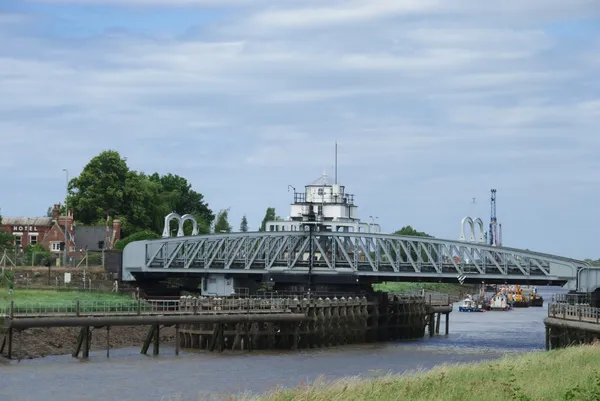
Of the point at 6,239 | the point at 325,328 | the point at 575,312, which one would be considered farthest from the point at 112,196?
the point at 575,312

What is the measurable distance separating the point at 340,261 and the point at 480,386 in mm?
Answer: 68454

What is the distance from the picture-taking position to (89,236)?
5876 inches

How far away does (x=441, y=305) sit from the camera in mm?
126250

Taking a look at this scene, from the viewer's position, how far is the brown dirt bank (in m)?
80.2

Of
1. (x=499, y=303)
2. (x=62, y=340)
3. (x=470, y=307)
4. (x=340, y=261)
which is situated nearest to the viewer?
(x=62, y=340)

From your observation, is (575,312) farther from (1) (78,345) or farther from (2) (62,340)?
(2) (62,340)

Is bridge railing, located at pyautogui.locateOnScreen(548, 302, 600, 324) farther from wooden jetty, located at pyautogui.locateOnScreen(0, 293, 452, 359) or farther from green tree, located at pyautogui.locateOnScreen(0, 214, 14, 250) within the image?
green tree, located at pyautogui.locateOnScreen(0, 214, 14, 250)

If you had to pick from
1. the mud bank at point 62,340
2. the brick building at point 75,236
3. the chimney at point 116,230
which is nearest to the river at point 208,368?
the mud bank at point 62,340

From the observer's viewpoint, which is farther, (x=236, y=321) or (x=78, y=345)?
(x=236, y=321)

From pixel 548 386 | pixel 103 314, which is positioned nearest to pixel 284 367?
pixel 103 314

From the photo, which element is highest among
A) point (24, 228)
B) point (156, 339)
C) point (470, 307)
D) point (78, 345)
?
point (24, 228)

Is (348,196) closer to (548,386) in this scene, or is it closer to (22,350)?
(22,350)

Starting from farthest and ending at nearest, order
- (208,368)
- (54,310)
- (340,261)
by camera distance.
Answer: (340,261) < (54,310) < (208,368)

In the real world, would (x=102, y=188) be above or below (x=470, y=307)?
above
